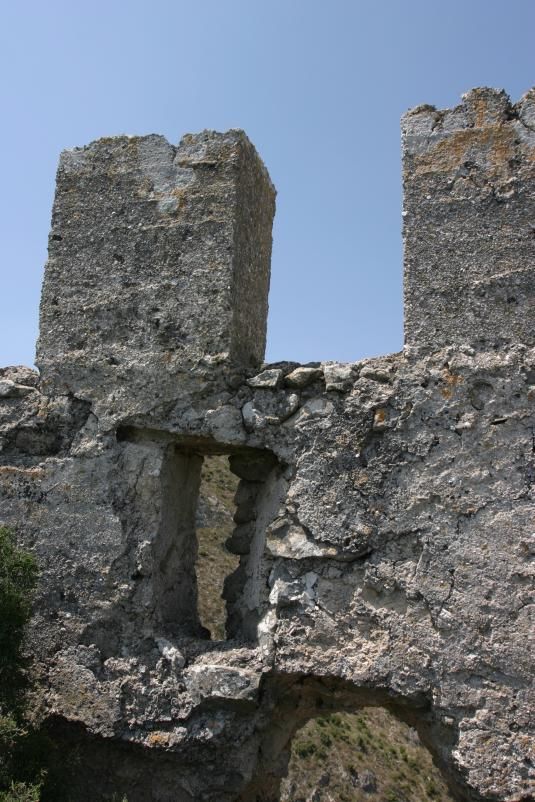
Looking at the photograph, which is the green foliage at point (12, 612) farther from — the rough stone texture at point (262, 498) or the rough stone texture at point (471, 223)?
the rough stone texture at point (471, 223)

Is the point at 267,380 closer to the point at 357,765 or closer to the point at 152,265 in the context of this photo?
the point at 152,265

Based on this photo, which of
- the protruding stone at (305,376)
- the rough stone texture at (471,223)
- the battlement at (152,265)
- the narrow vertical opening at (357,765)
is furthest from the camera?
the narrow vertical opening at (357,765)

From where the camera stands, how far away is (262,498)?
16.9 feet

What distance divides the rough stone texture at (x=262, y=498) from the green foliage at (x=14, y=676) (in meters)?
0.26

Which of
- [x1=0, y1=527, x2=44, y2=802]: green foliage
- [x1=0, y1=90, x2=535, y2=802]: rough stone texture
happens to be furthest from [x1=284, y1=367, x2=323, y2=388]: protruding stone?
[x1=0, y1=527, x2=44, y2=802]: green foliage

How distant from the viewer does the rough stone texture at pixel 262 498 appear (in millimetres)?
4184

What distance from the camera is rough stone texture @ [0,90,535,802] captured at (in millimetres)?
4184

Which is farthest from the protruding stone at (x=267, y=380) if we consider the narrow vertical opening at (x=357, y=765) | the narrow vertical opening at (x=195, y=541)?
the narrow vertical opening at (x=357, y=765)

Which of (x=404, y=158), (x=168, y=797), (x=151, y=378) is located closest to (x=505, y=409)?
(x=404, y=158)

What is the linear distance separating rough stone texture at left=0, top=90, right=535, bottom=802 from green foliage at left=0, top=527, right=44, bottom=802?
0.26m

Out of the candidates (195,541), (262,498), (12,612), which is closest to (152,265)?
(262,498)

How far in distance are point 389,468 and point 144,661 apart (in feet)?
6.03

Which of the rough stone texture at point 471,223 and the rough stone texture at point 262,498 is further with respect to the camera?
the rough stone texture at point 471,223

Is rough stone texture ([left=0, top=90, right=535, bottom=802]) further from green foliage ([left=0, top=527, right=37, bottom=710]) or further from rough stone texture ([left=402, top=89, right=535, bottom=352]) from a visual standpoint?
green foliage ([left=0, top=527, right=37, bottom=710])
